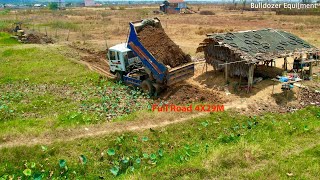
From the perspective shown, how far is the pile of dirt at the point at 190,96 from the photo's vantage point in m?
14.8

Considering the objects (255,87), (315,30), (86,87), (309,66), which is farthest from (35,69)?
(315,30)

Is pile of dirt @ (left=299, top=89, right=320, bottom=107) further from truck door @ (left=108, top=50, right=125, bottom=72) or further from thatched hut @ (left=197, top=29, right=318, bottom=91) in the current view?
truck door @ (left=108, top=50, right=125, bottom=72)

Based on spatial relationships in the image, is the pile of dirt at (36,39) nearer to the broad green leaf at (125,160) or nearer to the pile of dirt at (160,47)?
the pile of dirt at (160,47)

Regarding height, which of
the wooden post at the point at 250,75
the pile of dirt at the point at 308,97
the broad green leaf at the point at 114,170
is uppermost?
the wooden post at the point at 250,75

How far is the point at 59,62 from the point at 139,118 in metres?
13.4

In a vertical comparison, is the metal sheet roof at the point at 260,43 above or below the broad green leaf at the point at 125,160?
above

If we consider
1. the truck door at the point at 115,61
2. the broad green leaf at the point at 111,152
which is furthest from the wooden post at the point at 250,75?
the broad green leaf at the point at 111,152

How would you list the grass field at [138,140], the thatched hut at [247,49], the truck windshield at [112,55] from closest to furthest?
the grass field at [138,140]
the thatched hut at [247,49]
the truck windshield at [112,55]

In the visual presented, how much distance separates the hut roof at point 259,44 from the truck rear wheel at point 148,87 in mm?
4552

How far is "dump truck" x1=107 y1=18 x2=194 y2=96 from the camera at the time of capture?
604 inches

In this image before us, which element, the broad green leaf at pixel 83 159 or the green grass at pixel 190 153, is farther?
the broad green leaf at pixel 83 159

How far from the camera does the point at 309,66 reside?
696 inches

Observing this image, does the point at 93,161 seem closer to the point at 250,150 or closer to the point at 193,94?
the point at 250,150

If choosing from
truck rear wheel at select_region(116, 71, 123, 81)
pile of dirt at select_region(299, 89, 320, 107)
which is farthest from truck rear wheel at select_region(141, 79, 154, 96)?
pile of dirt at select_region(299, 89, 320, 107)
